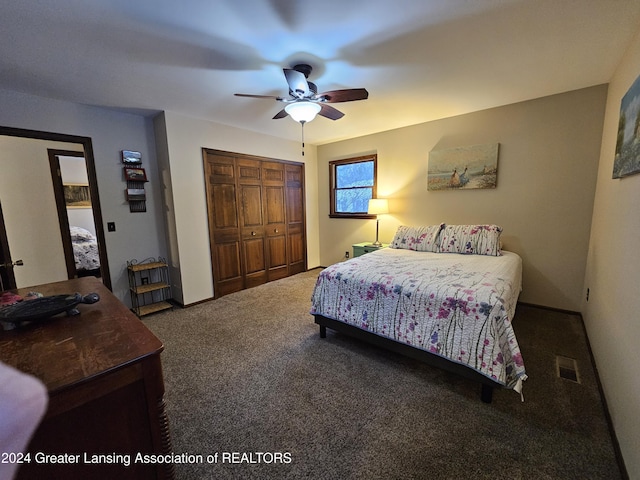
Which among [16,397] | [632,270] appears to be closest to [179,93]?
[16,397]

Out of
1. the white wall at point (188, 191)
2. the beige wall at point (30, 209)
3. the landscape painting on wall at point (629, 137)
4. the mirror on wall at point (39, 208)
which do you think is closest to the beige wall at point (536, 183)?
the landscape painting on wall at point (629, 137)

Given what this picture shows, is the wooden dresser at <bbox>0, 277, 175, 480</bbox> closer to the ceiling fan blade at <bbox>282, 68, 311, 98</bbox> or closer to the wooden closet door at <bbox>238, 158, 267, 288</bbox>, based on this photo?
the ceiling fan blade at <bbox>282, 68, 311, 98</bbox>

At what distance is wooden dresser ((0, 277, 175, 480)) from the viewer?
31.7 inches

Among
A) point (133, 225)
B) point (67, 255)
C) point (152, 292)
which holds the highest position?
point (133, 225)

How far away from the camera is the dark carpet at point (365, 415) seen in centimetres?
136

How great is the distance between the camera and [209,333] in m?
2.78

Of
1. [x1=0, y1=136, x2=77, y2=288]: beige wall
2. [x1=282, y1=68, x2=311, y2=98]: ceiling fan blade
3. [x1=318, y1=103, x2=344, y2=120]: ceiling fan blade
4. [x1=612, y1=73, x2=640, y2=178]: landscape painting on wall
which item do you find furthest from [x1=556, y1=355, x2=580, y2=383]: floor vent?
[x1=0, y1=136, x2=77, y2=288]: beige wall

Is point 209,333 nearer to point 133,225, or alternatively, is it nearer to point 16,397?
point 133,225

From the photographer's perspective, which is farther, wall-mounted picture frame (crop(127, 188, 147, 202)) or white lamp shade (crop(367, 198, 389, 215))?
white lamp shade (crop(367, 198, 389, 215))

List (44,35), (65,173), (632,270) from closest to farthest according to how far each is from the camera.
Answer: (632,270), (44,35), (65,173)

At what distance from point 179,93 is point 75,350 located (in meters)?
2.56

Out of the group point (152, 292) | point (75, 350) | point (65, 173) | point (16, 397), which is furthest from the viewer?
point (65, 173)

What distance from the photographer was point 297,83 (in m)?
2.01

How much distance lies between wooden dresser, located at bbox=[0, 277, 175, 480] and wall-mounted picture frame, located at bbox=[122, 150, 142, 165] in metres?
2.69
